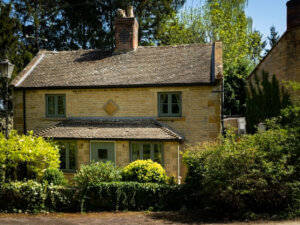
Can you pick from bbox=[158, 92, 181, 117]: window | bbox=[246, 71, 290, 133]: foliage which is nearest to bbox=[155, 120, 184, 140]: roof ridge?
bbox=[158, 92, 181, 117]: window

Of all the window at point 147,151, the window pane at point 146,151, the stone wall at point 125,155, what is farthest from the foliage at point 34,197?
the window pane at point 146,151

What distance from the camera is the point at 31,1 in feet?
110

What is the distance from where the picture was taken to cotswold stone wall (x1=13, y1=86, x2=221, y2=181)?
15.6 meters

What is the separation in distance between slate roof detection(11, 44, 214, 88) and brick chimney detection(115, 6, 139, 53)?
1.64 ft

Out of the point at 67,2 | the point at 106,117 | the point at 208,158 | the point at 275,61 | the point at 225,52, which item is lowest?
the point at 208,158

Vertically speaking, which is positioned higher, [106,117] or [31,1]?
[31,1]

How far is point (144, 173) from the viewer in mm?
12219

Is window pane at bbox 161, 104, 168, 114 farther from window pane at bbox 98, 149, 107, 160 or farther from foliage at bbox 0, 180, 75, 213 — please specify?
foliage at bbox 0, 180, 75, 213

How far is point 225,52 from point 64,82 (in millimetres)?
20157

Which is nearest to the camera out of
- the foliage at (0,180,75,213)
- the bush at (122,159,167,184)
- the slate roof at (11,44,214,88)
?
the foliage at (0,180,75,213)

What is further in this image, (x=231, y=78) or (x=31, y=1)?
(x=31, y=1)

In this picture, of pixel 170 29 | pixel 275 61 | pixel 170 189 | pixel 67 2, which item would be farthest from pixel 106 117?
pixel 67 2

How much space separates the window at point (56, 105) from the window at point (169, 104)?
18.5 ft

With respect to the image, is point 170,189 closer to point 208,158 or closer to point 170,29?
point 208,158
